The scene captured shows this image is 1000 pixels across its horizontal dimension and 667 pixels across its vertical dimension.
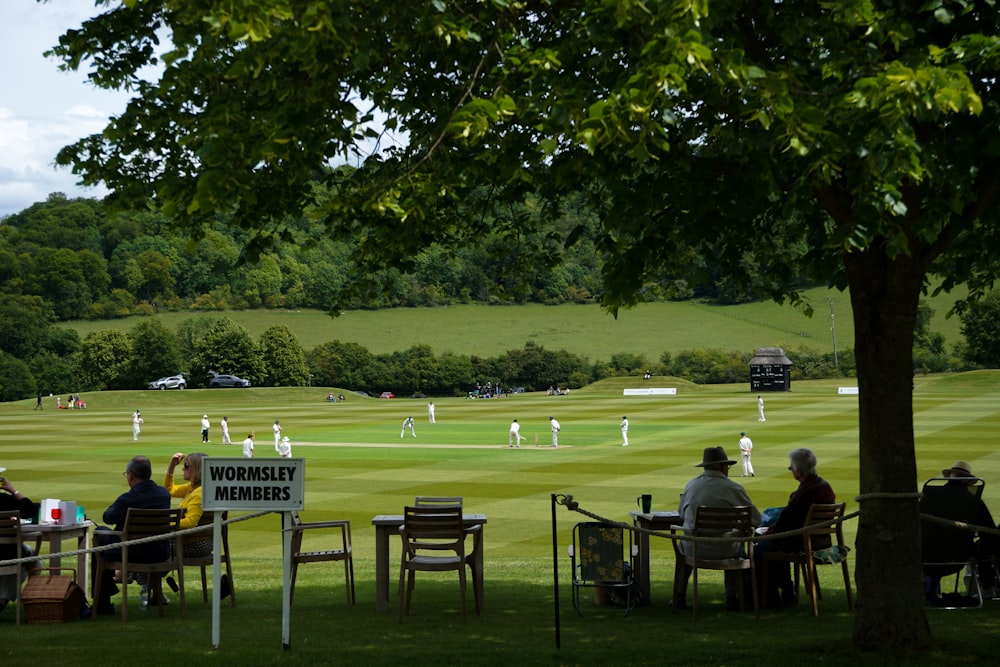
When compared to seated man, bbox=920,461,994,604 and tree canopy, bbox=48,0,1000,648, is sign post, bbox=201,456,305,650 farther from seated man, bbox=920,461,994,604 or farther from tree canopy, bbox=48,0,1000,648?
seated man, bbox=920,461,994,604

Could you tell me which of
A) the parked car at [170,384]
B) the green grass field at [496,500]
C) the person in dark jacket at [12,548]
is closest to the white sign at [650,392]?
the green grass field at [496,500]

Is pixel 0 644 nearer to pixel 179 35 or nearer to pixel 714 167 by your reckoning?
pixel 179 35

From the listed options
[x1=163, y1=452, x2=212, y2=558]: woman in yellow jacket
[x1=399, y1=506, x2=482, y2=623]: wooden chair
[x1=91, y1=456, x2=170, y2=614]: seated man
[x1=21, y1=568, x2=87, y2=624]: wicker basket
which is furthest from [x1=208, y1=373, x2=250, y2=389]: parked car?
[x1=399, y1=506, x2=482, y2=623]: wooden chair

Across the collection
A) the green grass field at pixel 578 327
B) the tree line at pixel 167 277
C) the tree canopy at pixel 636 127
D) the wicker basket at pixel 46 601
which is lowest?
the wicker basket at pixel 46 601

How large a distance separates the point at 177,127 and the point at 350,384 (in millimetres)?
139033

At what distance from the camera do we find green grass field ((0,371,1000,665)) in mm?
10000

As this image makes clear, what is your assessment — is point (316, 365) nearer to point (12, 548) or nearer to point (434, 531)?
point (12, 548)

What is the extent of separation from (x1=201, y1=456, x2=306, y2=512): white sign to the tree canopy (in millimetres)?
2072

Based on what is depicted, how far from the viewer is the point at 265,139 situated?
8016 mm

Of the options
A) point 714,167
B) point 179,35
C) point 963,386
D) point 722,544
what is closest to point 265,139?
point 179,35

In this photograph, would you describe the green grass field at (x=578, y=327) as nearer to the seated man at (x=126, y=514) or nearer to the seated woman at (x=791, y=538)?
the seated woman at (x=791, y=538)

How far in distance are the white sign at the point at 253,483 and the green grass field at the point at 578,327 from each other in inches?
5592

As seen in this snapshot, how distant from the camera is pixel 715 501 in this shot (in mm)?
12164

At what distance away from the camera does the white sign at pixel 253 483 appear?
9688 mm
